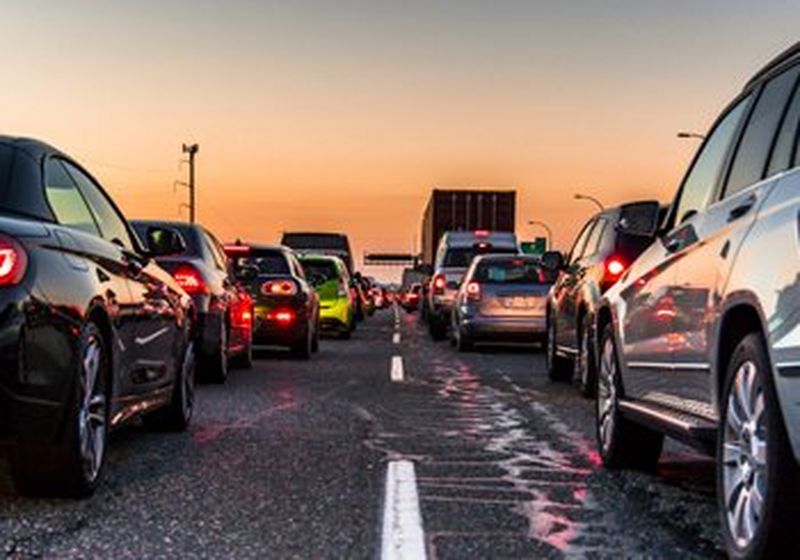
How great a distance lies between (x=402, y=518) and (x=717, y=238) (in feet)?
5.66

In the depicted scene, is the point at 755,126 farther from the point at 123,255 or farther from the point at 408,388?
the point at 408,388

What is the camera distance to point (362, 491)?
5902mm

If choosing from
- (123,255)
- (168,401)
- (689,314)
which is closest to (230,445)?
(168,401)

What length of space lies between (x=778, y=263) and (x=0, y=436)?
9.71 feet

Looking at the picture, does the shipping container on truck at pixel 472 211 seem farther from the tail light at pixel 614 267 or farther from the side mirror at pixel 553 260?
the tail light at pixel 614 267

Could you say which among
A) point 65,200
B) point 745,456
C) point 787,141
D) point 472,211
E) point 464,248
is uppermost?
point 472,211

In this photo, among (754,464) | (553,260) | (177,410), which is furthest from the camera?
(553,260)

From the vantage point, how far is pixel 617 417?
661 cm

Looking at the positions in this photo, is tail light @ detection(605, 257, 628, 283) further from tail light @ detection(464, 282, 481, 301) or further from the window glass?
tail light @ detection(464, 282, 481, 301)

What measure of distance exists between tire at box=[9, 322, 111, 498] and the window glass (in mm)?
2897

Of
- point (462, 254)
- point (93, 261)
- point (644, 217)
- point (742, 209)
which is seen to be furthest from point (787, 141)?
point (462, 254)

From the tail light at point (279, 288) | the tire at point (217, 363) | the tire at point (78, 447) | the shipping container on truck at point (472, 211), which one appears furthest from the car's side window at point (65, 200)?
the shipping container on truck at point (472, 211)

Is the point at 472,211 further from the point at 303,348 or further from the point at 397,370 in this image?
the point at 397,370

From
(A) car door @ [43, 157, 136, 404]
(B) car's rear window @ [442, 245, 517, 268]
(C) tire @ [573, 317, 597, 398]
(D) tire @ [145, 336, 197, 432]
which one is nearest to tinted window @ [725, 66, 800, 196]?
(A) car door @ [43, 157, 136, 404]
